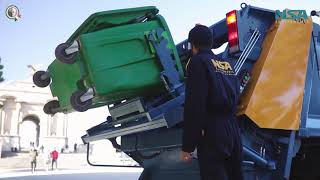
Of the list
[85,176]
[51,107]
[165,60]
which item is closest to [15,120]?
[85,176]

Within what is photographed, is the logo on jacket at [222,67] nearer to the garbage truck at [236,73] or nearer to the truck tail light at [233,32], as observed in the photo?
the garbage truck at [236,73]

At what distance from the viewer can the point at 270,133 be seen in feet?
12.2

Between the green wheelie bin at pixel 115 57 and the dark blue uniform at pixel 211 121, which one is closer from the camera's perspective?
the dark blue uniform at pixel 211 121

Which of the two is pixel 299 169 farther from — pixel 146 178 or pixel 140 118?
pixel 140 118

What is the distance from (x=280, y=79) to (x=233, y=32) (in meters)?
0.55

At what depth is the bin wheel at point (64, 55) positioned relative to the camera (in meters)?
3.40

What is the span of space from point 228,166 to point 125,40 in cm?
136

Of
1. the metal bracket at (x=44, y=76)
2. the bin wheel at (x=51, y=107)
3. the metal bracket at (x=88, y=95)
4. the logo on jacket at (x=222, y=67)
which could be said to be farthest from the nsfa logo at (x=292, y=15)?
the bin wheel at (x=51, y=107)

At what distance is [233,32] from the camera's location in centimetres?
379

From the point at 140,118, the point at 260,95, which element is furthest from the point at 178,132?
the point at 260,95

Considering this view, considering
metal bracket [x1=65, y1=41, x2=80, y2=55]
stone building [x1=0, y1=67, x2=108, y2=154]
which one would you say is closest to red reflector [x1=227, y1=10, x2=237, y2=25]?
metal bracket [x1=65, y1=41, x2=80, y2=55]

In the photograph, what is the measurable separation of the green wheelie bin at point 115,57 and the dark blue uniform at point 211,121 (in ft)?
2.74

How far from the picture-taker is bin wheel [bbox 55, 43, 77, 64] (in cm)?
340

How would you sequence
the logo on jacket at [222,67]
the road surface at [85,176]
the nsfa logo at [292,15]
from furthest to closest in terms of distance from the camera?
the road surface at [85,176] < the nsfa logo at [292,15] < the logo on jacket at [222,67]
